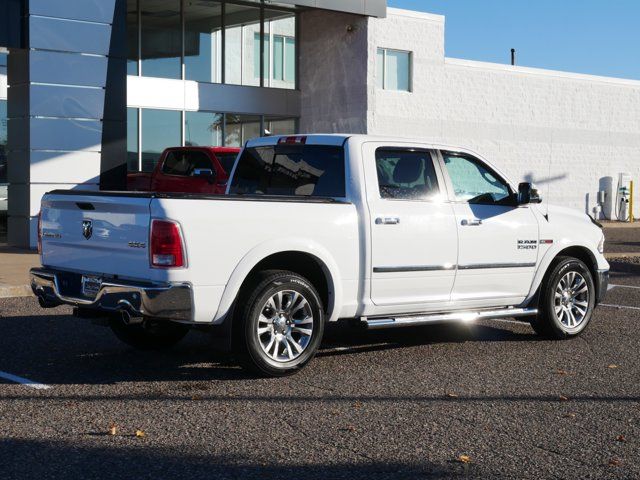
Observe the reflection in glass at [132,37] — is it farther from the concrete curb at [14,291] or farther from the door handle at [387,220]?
the door handle at [387,220]

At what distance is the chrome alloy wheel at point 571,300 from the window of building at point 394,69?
67.8 feet

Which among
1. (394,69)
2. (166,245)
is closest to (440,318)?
(166,245)

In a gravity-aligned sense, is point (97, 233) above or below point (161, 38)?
below

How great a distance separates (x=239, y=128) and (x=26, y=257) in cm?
989

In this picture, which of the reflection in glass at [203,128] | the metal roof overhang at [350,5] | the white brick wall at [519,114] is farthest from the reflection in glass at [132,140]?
the white brick wall at [519,114]

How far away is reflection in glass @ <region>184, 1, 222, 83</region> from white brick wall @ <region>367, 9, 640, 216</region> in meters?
4.19

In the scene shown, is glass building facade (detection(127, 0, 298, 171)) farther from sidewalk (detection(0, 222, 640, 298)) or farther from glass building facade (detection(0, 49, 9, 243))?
sidewalk (detection(0, 222, 640, 298))

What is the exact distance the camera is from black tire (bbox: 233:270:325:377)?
7684mm

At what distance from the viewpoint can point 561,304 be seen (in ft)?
32.8

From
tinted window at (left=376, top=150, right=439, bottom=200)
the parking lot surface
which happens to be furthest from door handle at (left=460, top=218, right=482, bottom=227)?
the parking lot surface

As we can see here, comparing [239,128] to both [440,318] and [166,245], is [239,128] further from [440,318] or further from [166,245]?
[166,245]

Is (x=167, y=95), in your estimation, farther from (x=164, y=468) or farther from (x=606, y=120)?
(x=164, y=468)

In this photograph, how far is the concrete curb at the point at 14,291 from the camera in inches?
522

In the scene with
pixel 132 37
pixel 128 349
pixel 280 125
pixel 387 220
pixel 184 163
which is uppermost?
pixel 132 37
